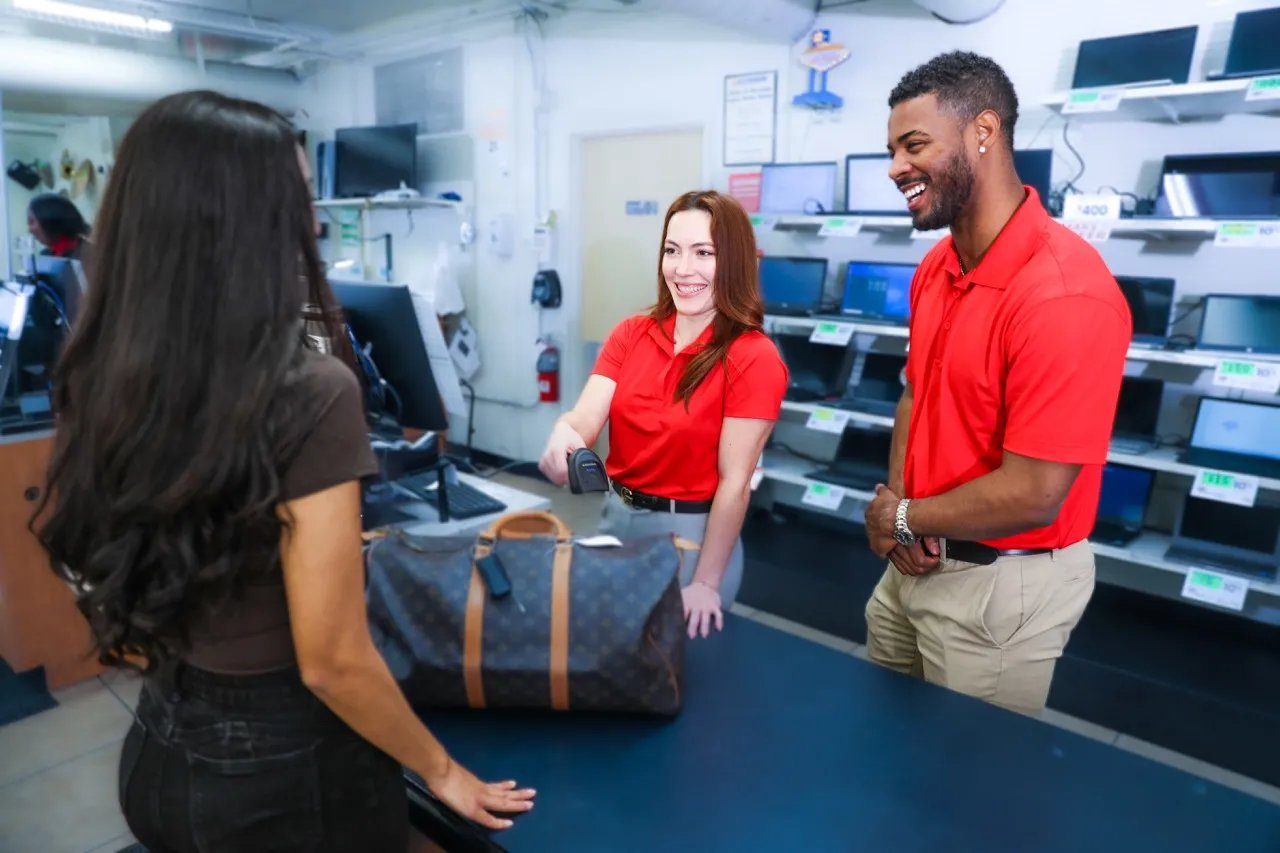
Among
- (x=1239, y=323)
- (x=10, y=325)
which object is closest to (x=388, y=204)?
(x=10, y=325)

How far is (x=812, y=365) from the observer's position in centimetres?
344

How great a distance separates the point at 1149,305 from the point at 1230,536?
791 mm

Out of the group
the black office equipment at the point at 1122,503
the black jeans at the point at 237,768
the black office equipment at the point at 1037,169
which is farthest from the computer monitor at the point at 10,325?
the black office equipment at the point at 1122,503

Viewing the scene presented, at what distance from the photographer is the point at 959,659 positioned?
52.8 inches

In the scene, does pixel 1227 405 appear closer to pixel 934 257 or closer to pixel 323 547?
pixel 934 257

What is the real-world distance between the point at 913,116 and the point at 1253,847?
1.05 m

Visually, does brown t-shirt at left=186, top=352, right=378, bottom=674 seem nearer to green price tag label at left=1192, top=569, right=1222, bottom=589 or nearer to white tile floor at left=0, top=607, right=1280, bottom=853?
white tile floor at left=0, top=607, right=1280, bottom=853

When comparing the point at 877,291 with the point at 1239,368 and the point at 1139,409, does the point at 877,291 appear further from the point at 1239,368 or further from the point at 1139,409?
the point at 1239,368

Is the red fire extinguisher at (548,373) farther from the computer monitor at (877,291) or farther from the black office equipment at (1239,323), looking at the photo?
the black office equipment at (1239,323)

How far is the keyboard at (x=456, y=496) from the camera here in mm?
1866

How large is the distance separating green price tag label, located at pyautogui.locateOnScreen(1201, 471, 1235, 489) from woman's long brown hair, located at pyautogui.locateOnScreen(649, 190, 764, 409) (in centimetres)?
178

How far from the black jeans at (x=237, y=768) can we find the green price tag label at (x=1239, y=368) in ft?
8.59

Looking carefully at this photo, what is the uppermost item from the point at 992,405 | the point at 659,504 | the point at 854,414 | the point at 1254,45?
the point at 1254,45

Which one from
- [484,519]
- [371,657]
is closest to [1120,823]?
[371,657]
